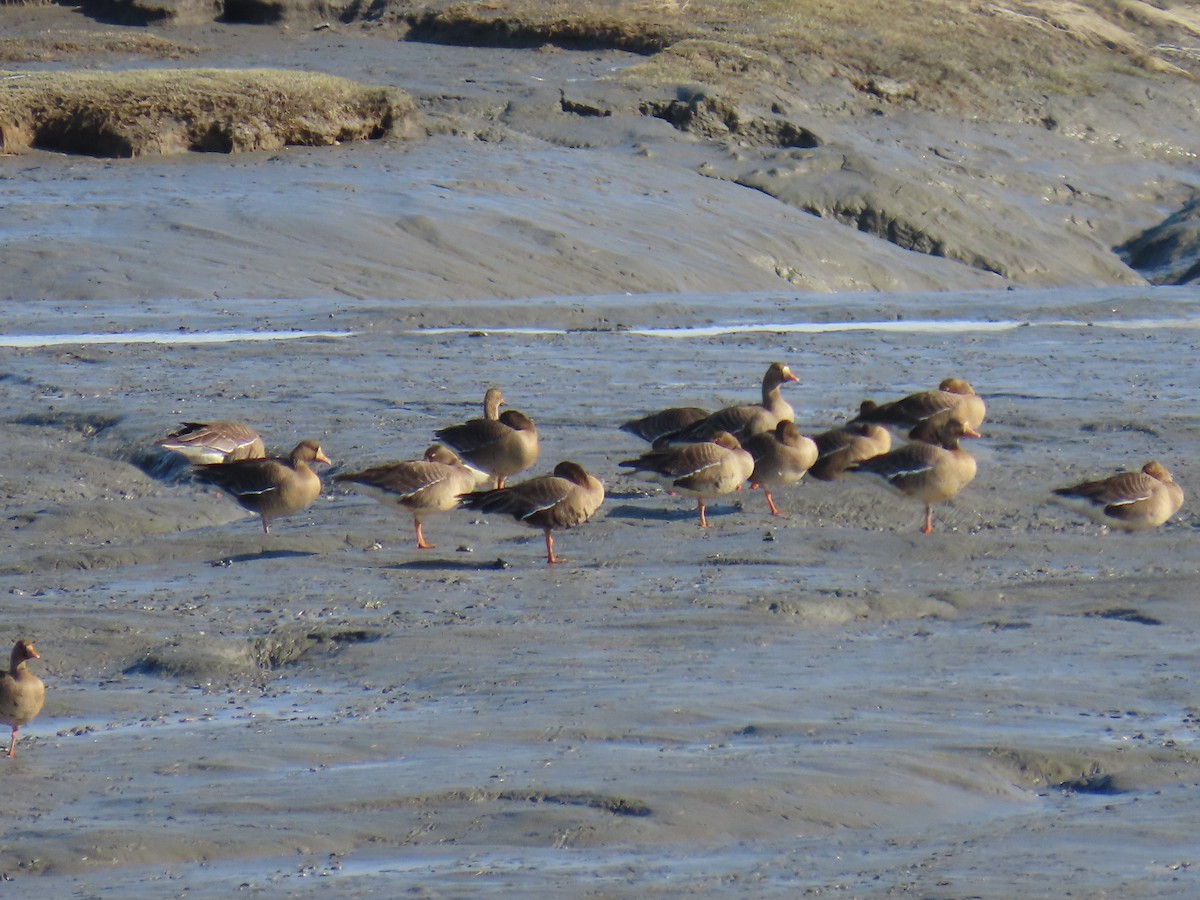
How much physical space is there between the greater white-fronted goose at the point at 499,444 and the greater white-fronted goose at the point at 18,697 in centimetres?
487

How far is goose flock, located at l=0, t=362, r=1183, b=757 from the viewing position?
427 inches

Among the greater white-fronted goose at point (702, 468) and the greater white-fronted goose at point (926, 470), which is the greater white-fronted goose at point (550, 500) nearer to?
the greater white-fronted goose at point (702, 468)

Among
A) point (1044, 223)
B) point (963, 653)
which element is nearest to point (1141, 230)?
point (1044, 223)

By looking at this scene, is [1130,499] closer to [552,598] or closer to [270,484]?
[552,598]

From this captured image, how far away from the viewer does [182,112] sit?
2572cm

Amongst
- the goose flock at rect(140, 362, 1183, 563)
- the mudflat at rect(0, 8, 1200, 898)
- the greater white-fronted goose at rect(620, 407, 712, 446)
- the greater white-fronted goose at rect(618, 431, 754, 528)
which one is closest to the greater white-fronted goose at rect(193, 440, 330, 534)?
the goose flock at rect(140, 362, 1183, 563)

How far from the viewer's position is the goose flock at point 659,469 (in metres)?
10.8

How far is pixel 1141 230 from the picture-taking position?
97.6 feet

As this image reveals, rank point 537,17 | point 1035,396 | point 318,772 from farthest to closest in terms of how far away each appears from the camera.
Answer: point 537,17 → point 1035,396 → point 318,772

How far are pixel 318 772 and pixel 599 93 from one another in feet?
77.6

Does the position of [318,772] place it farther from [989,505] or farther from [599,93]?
[599,93]

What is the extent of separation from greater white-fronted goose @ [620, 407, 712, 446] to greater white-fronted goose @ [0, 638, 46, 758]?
5696mm

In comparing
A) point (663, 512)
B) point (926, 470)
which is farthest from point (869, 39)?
point (926, 470)

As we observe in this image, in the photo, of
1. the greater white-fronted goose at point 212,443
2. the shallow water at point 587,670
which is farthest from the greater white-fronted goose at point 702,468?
the greater white-fronted goose at point 212,443
